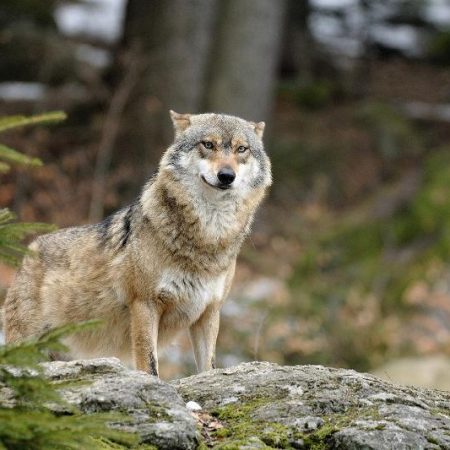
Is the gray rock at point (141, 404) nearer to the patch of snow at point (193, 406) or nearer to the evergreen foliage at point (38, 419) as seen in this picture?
the patch of snow at point (193, 406)

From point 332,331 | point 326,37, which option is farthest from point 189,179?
point 326,37

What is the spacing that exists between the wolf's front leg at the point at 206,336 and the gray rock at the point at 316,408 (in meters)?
1.67

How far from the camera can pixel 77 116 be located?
18078mm

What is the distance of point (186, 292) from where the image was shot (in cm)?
650

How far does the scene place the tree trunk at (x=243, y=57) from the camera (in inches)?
704

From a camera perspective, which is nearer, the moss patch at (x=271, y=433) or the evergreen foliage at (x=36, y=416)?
the evergreen foliage at (x=36, y=416)

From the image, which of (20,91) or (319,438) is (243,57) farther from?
(319,438)

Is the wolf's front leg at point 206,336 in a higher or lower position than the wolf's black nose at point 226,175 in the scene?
lower

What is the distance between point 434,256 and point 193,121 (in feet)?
26.8

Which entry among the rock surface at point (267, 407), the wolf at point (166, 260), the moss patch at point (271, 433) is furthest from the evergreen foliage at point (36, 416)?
the wolf at point (166, 260)

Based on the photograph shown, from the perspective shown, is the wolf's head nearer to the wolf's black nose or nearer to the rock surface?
the wolf's black nose

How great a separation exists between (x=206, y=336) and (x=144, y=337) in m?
0.58

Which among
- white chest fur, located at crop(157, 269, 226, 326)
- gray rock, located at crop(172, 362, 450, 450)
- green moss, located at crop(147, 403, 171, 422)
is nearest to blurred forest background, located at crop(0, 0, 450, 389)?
white chest fur, located at crop(157, 269, 226, 326)

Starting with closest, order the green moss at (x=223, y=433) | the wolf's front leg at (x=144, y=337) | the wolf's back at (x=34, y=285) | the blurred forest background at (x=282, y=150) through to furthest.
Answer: the green moss at (x=223, y=433), the wolf's front leg at (x=144, y=337), the wolf's back at (x=34, y=285), the blurred forest background at (x=282, y=150)
